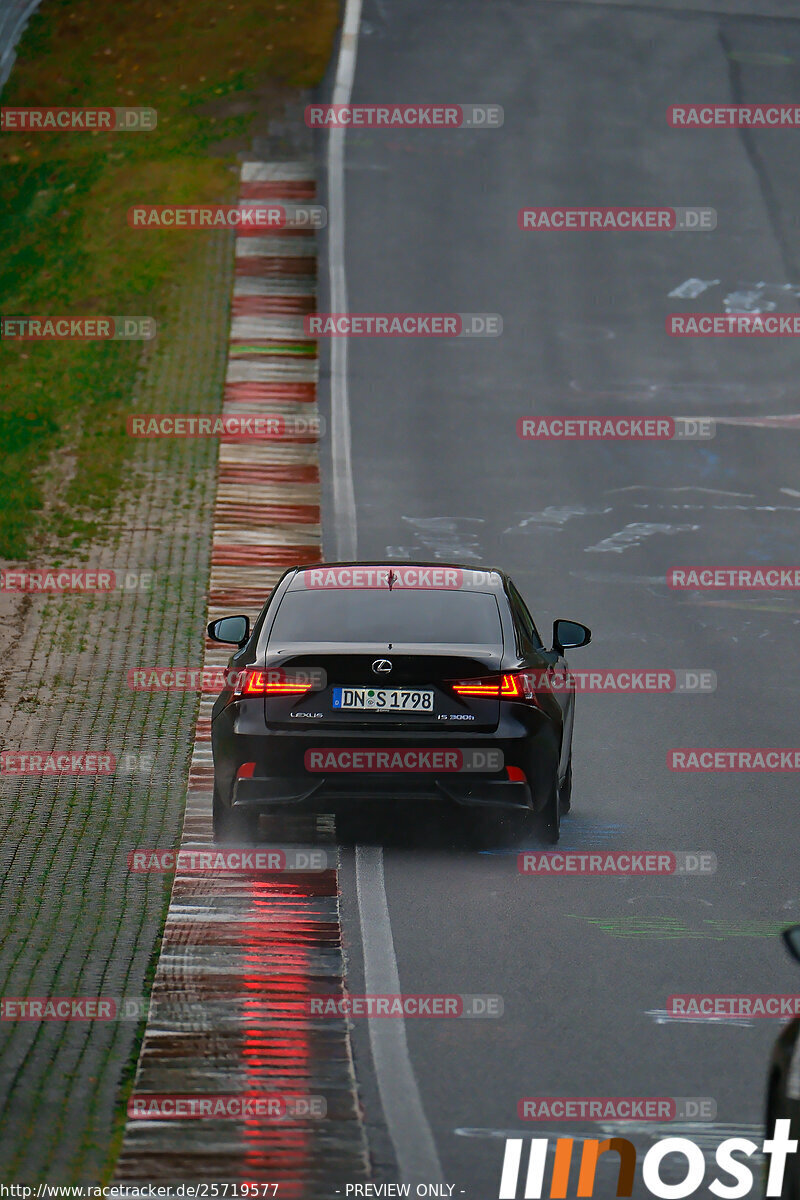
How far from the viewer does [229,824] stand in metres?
10.6

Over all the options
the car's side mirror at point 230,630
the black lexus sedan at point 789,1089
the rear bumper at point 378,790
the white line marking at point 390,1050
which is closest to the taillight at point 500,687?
the rear bumper at point 378,790

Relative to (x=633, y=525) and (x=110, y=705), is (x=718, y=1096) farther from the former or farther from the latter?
(x=633, y=525)

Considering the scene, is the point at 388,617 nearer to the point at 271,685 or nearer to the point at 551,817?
the point at 271,685

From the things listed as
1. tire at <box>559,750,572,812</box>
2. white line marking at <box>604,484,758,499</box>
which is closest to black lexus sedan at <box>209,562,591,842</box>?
tire at <box>559,750,572,812</box>

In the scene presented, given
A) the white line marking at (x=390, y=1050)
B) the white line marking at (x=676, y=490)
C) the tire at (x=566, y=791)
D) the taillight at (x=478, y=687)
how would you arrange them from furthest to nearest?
the white line marking at (x=676, y=490)
the tire at (x=566, y=791)
the taillight at (x=478, y=687)
the white line marking at (x=390, y=1050)

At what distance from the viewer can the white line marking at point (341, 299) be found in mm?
21141

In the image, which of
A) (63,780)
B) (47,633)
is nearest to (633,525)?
(47,633)

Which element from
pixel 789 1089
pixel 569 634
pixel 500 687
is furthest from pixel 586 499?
pixel 789 1089

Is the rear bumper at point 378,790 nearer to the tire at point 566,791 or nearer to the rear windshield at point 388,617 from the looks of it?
the rear windshield at point 388,617

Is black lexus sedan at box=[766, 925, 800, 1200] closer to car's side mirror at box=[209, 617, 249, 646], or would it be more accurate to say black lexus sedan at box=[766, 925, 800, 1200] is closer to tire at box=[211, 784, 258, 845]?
tire at box=[211, 784, 258, 845]

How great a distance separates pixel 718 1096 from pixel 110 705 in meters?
8.30

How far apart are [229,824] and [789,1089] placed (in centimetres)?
573

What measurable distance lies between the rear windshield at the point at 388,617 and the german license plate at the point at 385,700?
0.31 metres

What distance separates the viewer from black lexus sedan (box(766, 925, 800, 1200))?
5074 mm
